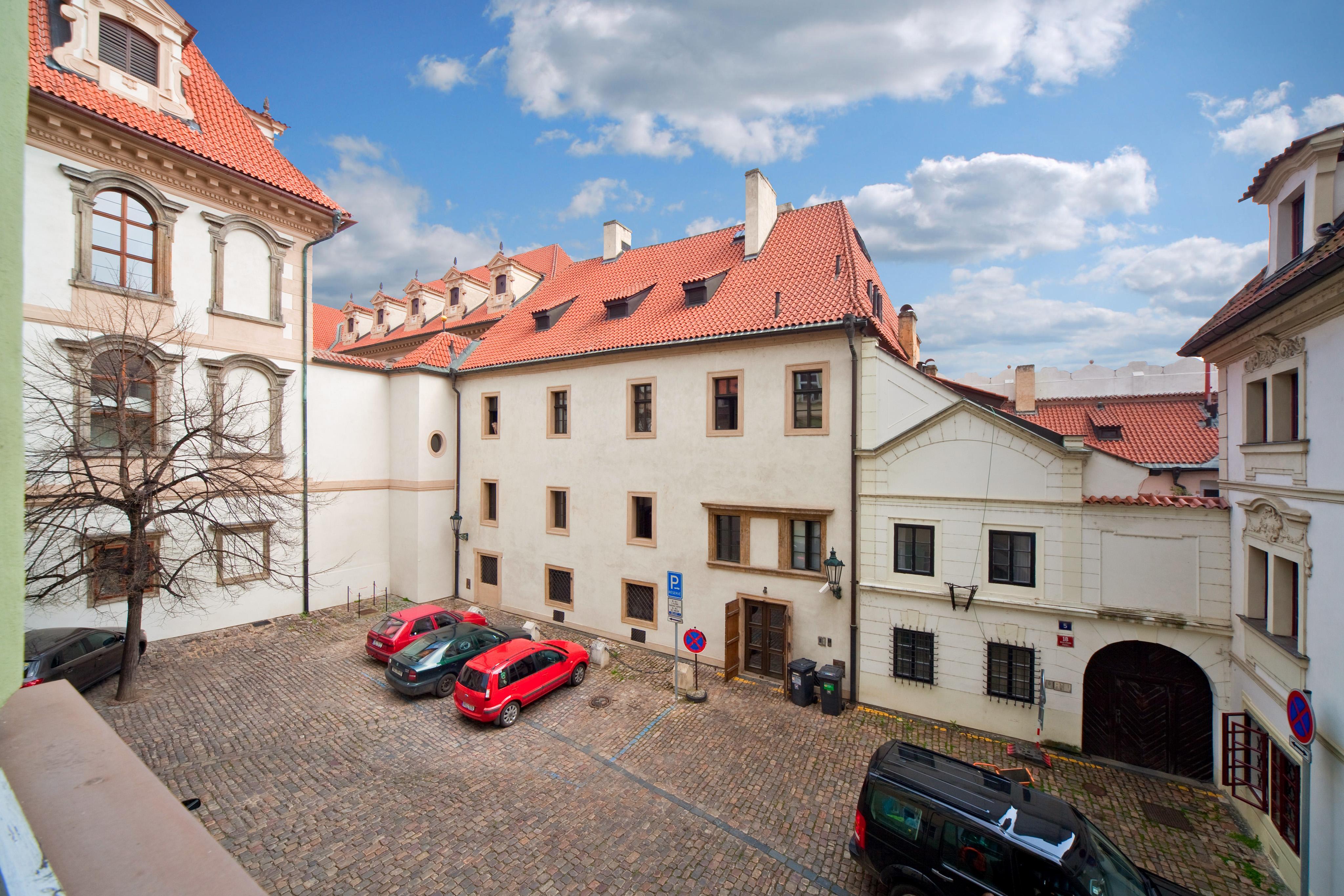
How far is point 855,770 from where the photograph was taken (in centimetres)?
1081

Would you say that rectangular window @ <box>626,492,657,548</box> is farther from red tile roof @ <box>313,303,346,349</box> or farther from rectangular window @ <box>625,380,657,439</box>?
red tile roof @ <box>313,303,346,349</box>

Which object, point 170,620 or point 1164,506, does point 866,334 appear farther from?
point 170,620

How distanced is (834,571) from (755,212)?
1155 centimetres

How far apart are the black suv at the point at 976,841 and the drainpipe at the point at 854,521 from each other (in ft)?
17.6

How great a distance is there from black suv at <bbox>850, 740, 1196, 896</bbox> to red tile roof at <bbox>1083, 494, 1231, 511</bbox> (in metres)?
5.98

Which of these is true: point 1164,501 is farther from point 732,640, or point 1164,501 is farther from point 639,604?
point 639,604

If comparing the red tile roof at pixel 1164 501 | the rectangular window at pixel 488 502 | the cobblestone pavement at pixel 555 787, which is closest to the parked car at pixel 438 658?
the cobblestone pavement at pixel 555 787

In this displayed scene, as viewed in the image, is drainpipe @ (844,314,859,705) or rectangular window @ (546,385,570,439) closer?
drainpipe @ (844,314,859,705)

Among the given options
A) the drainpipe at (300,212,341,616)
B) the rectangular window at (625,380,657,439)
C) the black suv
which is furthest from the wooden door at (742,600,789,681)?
the drainpipe at (300,212,341,616)

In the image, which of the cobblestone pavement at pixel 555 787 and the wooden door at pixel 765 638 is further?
the wooden door at pixel 765 638

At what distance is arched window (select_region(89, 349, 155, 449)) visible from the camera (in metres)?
12.1

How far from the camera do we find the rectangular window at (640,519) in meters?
16.9

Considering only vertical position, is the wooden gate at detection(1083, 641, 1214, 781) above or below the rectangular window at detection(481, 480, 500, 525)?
below

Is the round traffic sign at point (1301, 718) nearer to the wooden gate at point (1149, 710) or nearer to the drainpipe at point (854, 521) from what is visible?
the wooden gate at point (1149, 710)
